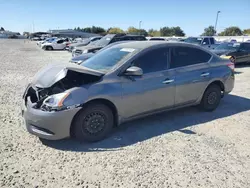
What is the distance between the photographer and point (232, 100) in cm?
640

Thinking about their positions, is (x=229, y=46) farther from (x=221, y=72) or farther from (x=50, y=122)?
(x=50, y=122)

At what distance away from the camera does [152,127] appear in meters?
4.46

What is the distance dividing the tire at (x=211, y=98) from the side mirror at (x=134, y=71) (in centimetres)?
208

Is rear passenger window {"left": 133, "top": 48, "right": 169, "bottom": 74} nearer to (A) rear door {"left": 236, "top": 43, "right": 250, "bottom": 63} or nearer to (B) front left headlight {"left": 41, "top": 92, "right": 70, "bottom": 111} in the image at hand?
(B) front left headlight {"left": 41, "top": 92, "right": 70, "bottom": 111}

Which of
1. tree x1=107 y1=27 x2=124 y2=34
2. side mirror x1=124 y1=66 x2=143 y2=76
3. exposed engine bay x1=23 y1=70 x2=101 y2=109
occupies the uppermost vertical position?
tree x1=107 y1=27 x2=124 y2=34

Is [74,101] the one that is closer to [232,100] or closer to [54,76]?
[54,76]

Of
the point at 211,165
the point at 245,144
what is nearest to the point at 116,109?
the point at 211,165

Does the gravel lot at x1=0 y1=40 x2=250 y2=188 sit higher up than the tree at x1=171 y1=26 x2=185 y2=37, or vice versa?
the tree at x1=171 y1=26 x2=185 y2=37

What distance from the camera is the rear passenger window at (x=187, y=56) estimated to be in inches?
182

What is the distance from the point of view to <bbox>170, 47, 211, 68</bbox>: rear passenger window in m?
4.63

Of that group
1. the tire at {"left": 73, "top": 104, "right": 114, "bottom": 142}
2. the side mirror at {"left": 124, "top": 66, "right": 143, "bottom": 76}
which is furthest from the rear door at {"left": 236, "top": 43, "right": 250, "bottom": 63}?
the tire at {"left": 73, "top": 104, "right": 114, "bottom": 142}

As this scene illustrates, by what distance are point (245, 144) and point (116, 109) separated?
225 cm

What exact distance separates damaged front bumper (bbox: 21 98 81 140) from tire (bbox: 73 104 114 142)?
15 centimetres

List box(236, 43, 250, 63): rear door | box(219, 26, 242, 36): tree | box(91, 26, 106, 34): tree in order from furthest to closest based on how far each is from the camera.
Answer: box(91, 26, 106, 34): tree
box(219, 26, 242, 36): tree
box(236, 43, 250, 63): rear door
